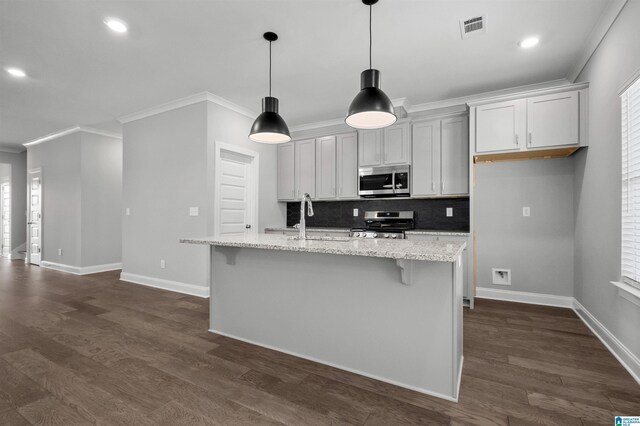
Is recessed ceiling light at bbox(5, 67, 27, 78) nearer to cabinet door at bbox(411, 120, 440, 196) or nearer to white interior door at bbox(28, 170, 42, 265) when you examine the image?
white interior door at bbox(28, 170, 42, 265)

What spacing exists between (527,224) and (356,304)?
9.66 feet

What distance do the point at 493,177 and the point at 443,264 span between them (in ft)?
9.20

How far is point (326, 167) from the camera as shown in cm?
513

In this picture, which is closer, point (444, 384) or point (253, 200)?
point (444, 384)

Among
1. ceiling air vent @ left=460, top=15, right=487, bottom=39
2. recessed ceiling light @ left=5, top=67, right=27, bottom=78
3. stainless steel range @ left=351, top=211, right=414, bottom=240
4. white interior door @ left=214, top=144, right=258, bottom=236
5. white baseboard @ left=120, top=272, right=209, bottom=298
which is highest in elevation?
ceiling air vent @ left=460, top=15, right=487, bottom=39

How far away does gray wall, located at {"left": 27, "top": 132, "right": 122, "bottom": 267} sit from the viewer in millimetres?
5652

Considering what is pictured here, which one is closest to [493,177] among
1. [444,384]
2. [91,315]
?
[444,384]

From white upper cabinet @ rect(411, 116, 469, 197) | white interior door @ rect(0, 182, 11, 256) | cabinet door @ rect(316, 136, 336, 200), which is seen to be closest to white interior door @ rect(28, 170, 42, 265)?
white interior door @ rect(0, 182, 11, 256)

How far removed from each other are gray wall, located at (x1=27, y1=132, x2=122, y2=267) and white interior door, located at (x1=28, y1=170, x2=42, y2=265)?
8.2 inches

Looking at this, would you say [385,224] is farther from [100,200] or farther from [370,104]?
[100,200]

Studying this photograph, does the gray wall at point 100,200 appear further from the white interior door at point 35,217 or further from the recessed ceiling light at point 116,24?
the recessed ceiling light at point 116,24

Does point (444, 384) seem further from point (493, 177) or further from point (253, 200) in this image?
point (253, 200)

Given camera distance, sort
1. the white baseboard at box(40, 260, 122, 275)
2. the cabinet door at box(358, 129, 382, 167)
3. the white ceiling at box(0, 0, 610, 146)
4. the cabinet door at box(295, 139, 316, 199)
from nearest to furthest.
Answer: the white ceiling at box(0, 0, 610, 146)
the cabinet door at box(358, 129, 382, 167)
the cabinet door at box(295, 139, 316, 199)
the white baseboard at box(40, 260, 122, 275)

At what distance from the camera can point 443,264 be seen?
1846mm
